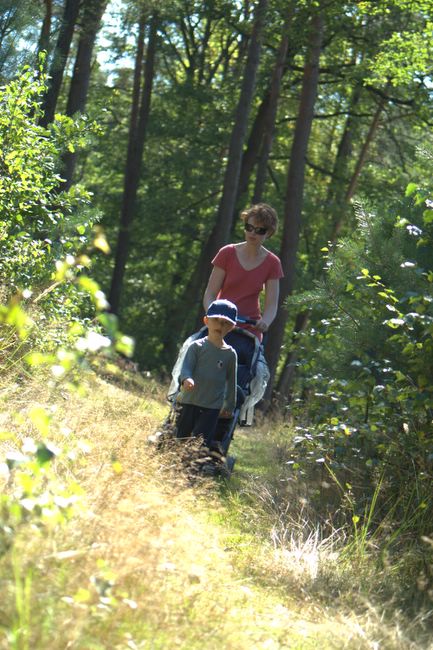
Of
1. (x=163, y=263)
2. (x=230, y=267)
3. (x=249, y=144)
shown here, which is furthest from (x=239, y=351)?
(x=163, y=263)

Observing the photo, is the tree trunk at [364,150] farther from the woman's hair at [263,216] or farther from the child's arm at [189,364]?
the child's arm at [189,364]

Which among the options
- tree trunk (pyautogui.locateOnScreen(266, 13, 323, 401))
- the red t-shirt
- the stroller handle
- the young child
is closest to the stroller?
the stroller handle

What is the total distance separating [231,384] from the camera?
8578mm

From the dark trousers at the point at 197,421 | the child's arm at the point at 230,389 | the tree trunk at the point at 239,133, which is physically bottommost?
the dark trousers at the point at 197,421

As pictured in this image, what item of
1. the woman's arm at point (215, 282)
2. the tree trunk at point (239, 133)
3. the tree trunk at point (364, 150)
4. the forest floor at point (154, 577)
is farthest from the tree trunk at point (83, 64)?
the forest floor at point (154, 577)

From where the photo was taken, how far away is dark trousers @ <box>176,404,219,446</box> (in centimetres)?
848

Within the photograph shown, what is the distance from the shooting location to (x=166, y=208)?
30859mm

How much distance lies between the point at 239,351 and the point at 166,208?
22050mm

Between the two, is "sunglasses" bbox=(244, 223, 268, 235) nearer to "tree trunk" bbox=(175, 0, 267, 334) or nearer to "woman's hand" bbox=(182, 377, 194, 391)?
"woman's hand" bbox=(182, 377, 194, 391)

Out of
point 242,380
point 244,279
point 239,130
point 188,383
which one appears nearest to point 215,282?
point 244,279

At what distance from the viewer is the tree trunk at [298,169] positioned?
2155 cm

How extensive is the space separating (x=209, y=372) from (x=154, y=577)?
13.9ft

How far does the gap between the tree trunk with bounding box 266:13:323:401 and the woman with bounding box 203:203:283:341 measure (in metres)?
12.0

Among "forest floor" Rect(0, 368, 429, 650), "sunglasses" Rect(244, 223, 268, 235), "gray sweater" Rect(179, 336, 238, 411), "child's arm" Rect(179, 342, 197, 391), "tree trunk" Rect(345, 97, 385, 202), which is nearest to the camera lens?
"forest floor" Rect(0, 368, 429, 650)
